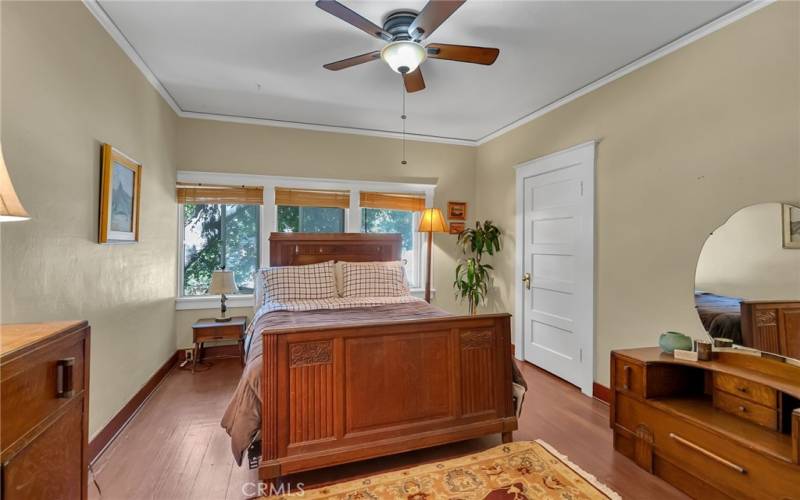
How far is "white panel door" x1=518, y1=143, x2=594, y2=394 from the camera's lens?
10.1 feet

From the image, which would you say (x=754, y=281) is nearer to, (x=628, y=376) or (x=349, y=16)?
(x=628, y=376)

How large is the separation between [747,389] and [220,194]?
15.0 feet

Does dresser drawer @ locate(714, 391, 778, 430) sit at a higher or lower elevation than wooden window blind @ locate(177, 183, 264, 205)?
lower

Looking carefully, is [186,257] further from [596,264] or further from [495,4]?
[596,264]

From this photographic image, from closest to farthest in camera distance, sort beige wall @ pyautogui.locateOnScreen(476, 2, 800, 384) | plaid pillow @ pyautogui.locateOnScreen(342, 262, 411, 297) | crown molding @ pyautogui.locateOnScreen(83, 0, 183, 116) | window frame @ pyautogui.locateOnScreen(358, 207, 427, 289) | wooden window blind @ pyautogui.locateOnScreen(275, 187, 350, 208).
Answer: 1. beige wall @ pyautogui.locateOnScreen(476, 2, 800, 384)
2. crown molding @ pyautogui.locateOnScreen(83, 0, 183, 116)
3. plaid pillow @ pyautogui.locateOnScreen(342, 262, 411, 297)
4. wooden window blind @ pyautogui.locateOnScreen(275, 187, 350, 208)
5. window frame @ pyautogui.locateOnScreen(358, 207, 427, 289)

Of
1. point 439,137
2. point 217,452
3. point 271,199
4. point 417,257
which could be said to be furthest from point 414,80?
point 217,452

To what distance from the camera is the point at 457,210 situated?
4.74 meters

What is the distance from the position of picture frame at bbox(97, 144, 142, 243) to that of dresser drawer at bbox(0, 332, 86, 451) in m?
1.26

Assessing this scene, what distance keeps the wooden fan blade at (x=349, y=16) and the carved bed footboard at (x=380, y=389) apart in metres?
1.63

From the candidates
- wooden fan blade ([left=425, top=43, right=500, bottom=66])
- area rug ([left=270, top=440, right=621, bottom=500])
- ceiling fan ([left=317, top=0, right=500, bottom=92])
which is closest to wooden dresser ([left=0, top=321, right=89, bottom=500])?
area rug ([left=270, top=440, right=621, bottom=500])

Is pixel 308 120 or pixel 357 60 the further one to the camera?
pixel 308 120

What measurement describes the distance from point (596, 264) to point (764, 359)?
127 centimetres

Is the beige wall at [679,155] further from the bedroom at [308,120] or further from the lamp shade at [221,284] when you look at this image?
the lamp shade at [221,284]
